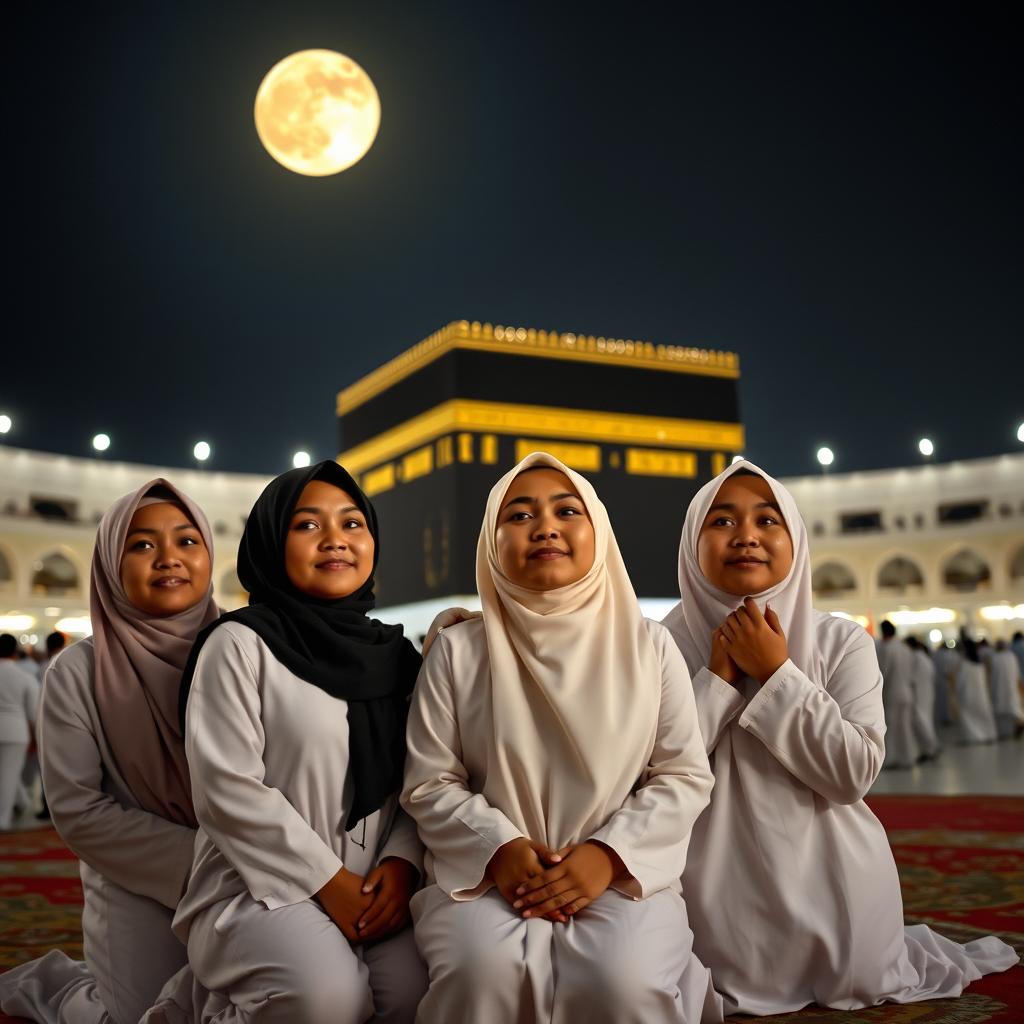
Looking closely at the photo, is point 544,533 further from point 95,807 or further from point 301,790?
point 95,807

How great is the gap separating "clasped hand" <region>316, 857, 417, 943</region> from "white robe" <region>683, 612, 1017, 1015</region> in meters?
0.54

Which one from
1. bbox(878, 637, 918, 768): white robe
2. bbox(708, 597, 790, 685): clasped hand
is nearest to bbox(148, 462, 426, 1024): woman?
bbox(708, 597, 790, 685): clasped hand

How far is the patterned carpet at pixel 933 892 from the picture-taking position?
177cm

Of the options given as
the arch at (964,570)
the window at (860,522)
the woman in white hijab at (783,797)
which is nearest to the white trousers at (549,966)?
the woman in white hijab at (783,797)

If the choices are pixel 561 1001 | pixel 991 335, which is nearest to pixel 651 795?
pixel 561 1001

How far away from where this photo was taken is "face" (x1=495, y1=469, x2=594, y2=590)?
1.60 meters

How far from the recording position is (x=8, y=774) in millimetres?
5055

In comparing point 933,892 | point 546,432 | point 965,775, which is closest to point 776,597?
point 933,892

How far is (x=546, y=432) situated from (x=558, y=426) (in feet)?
0.58

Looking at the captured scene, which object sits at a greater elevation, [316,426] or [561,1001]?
[316,426]

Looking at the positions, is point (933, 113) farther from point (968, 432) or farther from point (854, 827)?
point (854, 827)

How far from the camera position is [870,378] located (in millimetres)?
21547

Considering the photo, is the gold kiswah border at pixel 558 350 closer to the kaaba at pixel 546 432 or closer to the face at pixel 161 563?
the kaaba at pixel 546 432

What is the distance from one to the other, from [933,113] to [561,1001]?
732 inches
